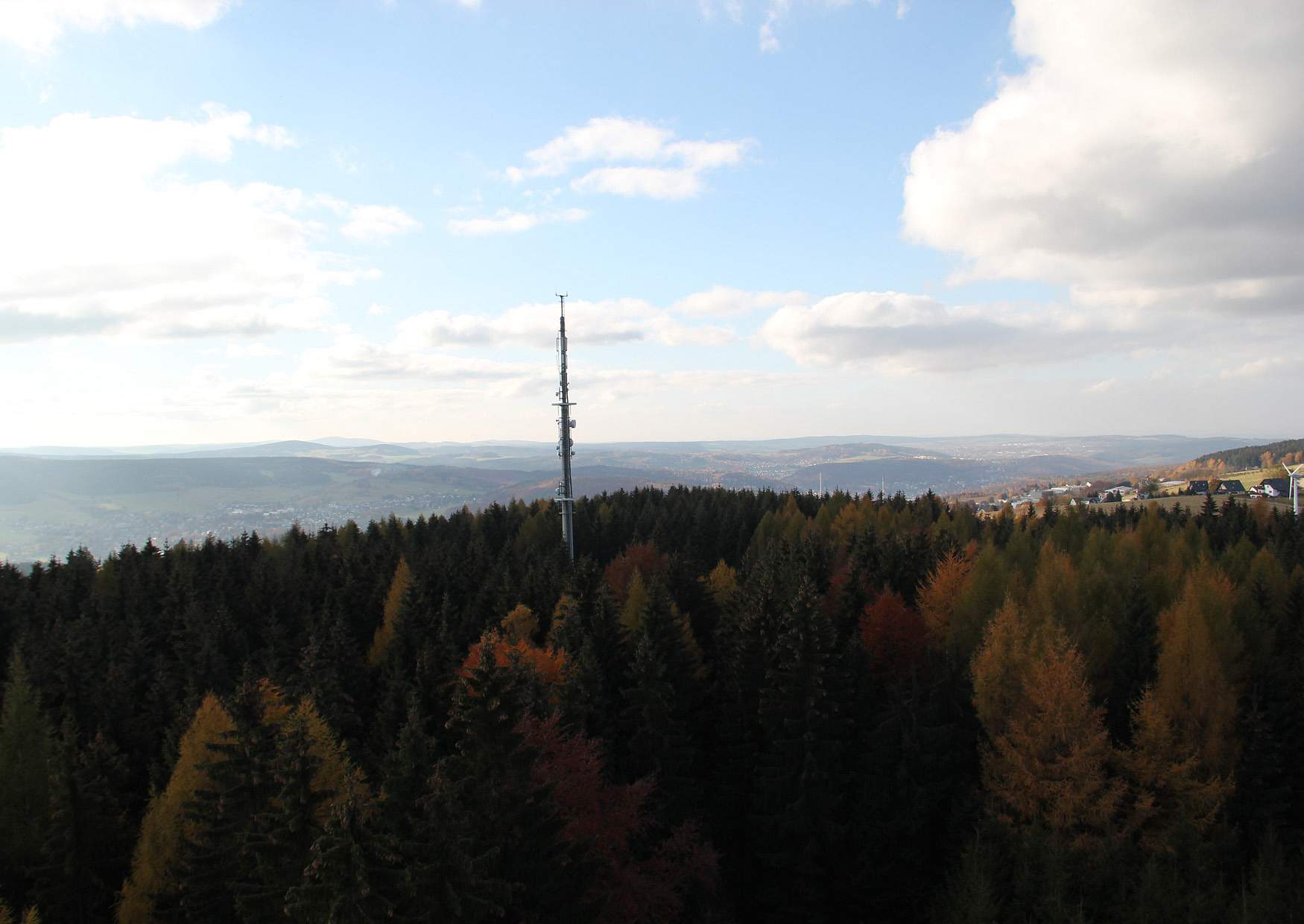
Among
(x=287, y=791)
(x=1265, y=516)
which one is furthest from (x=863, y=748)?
(x=1265, y=516)

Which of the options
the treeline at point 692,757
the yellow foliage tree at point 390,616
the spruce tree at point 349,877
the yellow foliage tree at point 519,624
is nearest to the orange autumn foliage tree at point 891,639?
the treeline at point 692,757

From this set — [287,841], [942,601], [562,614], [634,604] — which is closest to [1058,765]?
[942,601]

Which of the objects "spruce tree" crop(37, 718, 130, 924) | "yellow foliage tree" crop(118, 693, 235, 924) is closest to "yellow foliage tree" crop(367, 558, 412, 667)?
"yellow foliage tree" crop(118, 693, 235, 924)

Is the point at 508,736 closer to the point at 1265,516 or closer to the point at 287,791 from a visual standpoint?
the point at 287,791

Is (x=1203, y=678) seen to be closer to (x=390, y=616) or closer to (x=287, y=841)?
(x=287, y=841)

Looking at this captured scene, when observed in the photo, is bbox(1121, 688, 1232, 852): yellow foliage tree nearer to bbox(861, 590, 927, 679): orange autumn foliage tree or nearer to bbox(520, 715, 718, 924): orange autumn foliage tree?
bbox(861, 590, 927, 679): orange autumn foliage tree
